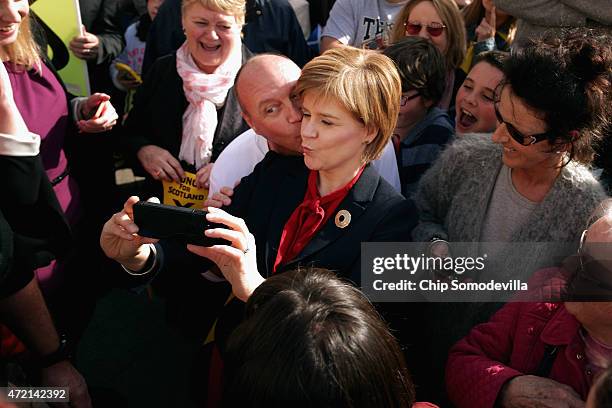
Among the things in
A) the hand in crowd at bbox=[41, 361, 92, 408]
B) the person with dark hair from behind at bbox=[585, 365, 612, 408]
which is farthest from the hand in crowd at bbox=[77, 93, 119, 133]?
the person with dark hair from behind at bbox=[585, 365, 612, 408]

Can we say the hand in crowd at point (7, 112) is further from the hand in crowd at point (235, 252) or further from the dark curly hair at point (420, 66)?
the dark curly hair at point (420, 66)

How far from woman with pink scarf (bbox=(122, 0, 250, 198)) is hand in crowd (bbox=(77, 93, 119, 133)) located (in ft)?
0.83

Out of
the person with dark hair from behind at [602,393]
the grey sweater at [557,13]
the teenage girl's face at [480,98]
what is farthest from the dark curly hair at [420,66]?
the person with dark hair from behind at [602,393]

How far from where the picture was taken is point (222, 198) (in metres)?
2.09

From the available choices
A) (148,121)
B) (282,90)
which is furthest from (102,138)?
(282,90)

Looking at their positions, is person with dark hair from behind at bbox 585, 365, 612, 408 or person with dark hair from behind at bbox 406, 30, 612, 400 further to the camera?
person with dark hair from behind at bbox 406, 30, 612, 400

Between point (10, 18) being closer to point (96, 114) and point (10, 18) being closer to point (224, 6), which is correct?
point (96, 114)

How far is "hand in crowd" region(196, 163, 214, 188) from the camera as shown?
262 centimetres

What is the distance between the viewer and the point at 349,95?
180 centimetres

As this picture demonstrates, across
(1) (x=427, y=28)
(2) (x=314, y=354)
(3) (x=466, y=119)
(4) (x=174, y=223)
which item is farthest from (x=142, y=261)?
(1) (x=427, y=28)

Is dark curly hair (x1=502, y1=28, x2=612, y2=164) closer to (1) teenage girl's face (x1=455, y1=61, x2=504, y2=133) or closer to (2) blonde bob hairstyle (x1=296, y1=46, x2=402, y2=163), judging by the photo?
(2) blonde bob hairstyle (x1=296, y1=46, x2=402, y2=163)

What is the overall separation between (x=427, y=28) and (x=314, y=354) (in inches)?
88.8

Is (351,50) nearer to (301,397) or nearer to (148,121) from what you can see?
(301,397)

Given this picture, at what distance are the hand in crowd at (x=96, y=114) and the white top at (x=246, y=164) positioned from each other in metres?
0.59
